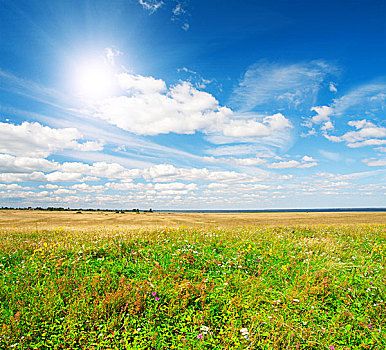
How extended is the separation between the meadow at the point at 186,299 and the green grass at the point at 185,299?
2 centimetres

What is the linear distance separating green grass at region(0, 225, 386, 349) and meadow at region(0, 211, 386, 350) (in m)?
0.02

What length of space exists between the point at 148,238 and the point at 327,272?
6236mm

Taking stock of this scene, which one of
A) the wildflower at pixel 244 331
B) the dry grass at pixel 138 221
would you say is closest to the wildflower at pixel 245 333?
the wildflower at pixel 244 331

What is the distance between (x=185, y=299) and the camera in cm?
539

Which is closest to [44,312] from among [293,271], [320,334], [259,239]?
[320,334]

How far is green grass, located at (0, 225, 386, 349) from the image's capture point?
4.45 meters

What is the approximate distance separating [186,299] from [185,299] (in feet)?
0.09

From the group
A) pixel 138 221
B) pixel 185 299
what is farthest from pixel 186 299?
pixel 138 221

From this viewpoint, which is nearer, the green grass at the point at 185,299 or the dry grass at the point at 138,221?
the green grass at the point at 185,299

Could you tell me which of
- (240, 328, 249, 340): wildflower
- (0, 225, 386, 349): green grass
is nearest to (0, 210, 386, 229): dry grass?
(0, 225, 386, 349): green grass

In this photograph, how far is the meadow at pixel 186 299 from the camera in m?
4.45

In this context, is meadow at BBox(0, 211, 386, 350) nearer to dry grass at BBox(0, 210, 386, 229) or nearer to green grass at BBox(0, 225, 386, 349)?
green grass at BBox(0, 225, 386, 349)

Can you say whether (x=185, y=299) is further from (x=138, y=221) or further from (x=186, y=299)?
(x=138, y=221)

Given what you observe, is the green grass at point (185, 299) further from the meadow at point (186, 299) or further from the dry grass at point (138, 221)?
the dry grass at point (138, 221)
